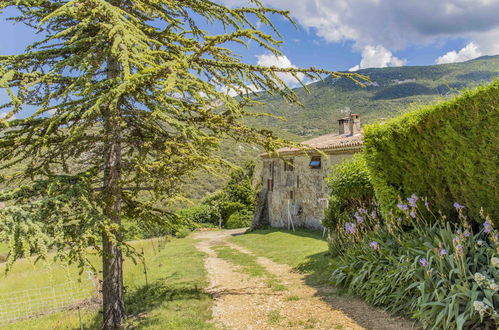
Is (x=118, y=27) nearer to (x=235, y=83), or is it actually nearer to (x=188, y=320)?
(x=235, y=83)

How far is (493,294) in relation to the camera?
3.91m

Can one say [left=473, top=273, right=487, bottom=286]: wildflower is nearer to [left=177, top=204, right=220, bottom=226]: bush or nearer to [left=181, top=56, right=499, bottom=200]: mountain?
[left=177, top=204, right=220, bottom=226]: bush

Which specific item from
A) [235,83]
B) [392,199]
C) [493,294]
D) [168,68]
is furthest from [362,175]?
[168,68]

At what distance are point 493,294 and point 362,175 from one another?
579 cm

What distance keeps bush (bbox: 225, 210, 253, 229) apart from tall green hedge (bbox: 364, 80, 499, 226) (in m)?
26.9

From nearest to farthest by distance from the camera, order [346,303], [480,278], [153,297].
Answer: [480,278] < [346,303] < [153,297]

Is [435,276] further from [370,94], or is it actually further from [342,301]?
[370,94]

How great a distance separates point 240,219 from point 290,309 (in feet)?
91.5

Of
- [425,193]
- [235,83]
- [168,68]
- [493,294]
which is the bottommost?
[493,294]

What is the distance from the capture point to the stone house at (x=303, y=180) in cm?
1884

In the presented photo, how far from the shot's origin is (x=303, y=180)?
2209 centimetres

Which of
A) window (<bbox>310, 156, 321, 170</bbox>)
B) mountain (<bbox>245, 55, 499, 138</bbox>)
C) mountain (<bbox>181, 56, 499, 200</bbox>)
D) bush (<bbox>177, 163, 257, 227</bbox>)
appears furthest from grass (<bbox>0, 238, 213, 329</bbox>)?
mountain (<bbox>245, 55, 499, 138</bbox>)

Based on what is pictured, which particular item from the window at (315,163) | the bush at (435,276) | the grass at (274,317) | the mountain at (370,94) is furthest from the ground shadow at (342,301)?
the mountain at (370,94)

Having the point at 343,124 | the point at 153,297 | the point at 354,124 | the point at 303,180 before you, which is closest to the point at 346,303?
the point at 153,297
